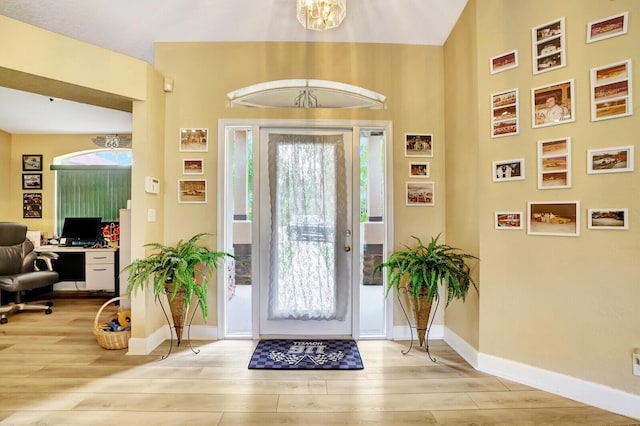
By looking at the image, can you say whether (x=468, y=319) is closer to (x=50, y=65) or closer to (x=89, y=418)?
(x=89, y=418)

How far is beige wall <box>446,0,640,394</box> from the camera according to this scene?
6.10 feet

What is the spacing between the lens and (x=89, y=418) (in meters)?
1.81

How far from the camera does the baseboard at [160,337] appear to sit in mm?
2645

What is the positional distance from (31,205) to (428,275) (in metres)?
6.33

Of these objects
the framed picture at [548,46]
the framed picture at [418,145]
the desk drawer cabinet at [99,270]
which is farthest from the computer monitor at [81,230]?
the framed picture at [548,46]

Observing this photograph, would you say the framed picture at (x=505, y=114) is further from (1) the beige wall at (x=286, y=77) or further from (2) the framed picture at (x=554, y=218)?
(1) the beige wall at (x=286, y=77)

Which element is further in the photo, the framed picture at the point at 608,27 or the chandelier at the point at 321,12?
the chandelier at the point at 321,12

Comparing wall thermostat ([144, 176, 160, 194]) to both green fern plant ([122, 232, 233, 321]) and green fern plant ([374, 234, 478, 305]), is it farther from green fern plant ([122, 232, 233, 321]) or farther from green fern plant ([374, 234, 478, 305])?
green fern plant ([374, 234, 478, 305])

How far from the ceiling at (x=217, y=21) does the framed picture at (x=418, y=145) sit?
37.2 inches

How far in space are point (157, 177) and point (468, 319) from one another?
3.16 meters

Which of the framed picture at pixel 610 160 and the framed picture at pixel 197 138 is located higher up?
the framed picture at pixel 197 138

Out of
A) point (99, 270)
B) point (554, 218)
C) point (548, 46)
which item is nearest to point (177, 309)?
point (99, 270)

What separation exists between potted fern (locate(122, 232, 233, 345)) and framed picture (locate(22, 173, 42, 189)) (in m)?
3.95

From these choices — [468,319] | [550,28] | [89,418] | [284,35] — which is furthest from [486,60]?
[89,418]
